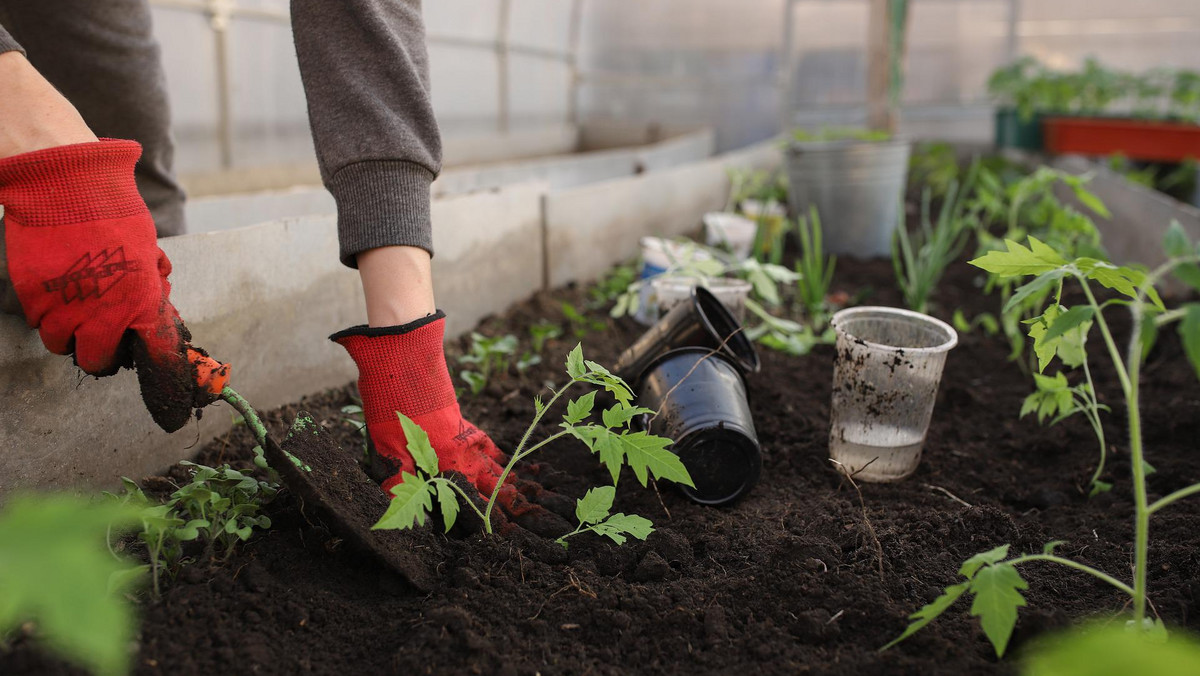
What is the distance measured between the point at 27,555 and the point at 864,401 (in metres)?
1.33

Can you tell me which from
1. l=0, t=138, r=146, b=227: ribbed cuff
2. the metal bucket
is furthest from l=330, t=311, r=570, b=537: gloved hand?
the metal bucket

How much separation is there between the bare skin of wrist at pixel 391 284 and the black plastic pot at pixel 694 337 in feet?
1.66

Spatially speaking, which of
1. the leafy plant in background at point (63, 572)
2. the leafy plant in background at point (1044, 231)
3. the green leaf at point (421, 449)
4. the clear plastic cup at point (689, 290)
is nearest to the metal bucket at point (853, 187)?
the leafy plant in background at point (1044, 231)

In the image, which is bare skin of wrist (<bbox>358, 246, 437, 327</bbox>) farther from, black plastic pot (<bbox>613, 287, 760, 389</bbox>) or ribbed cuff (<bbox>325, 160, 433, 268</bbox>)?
black plastic pot (<bbox>613, 287, 760, 389</bbox>)

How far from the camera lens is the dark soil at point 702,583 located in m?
0.97

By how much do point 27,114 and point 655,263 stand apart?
171 centimetres

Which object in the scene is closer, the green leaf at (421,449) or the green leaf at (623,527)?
the green leaf at (421,449)

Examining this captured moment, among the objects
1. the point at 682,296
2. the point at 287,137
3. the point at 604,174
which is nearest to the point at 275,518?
the point at 682,296

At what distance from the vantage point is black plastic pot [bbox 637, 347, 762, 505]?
1.39 m

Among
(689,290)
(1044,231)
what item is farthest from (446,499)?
(1044,231)

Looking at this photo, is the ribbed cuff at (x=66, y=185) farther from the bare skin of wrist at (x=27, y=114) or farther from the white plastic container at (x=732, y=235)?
the white plastic container at (x=732, y=235)

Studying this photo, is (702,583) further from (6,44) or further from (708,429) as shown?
(6,44)

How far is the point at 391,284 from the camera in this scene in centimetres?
131

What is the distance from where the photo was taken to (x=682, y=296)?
214 centimetres
